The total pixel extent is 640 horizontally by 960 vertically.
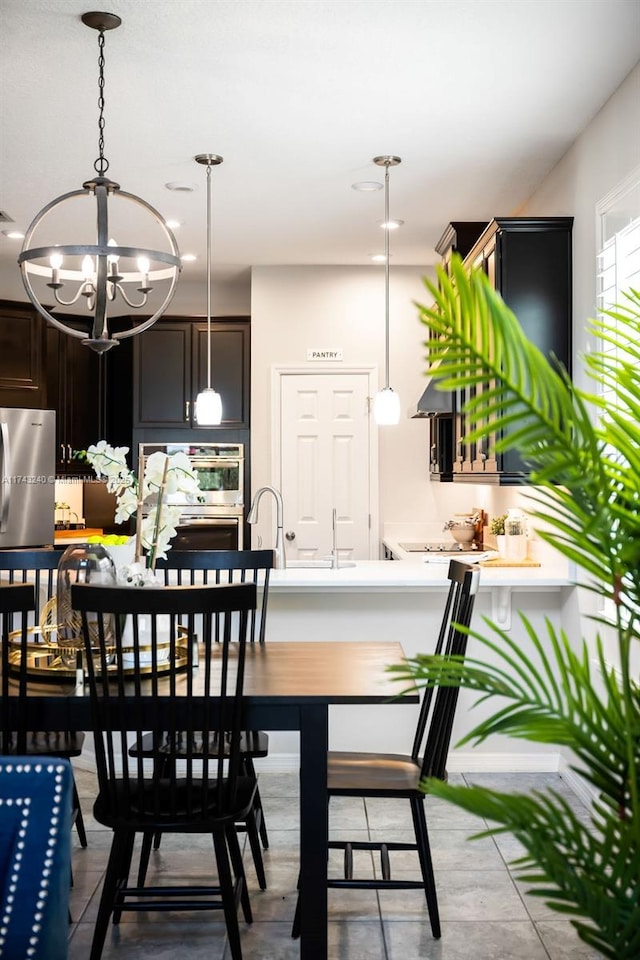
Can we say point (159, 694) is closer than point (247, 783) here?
Yes

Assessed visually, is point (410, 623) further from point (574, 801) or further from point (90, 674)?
point (90, 674)

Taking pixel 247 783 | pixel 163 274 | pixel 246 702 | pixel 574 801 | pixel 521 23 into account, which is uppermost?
pixel 521 23

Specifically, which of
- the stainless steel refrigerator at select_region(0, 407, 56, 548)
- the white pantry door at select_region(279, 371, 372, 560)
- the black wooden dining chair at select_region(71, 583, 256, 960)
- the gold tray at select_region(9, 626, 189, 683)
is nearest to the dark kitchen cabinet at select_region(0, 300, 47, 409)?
the stainless steel refrigerator at select_region(0, 407, 56, 548)

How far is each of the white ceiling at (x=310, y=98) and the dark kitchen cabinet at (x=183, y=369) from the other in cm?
176

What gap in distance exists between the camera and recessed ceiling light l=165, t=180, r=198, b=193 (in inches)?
183

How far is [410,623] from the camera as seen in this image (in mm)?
4141

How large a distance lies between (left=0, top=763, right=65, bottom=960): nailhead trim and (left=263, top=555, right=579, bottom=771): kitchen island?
243 cm

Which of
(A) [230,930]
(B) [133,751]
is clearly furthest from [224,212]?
(A) [230,930]

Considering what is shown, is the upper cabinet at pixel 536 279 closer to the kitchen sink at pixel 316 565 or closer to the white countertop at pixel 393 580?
the white countertop at pixel 393 580

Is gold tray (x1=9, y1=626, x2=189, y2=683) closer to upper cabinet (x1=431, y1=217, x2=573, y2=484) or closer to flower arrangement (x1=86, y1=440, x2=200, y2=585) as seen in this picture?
flower arrangement (x1=86, y1=440, x2=200, y2=585)

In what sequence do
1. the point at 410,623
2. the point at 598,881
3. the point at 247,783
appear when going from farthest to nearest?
the point at 410,623
the point at 247,783
the point at 598,881

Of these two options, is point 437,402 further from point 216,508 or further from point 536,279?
point 216,508

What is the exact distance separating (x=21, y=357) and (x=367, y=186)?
3.46 m

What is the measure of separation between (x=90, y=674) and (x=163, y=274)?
1.53 m
